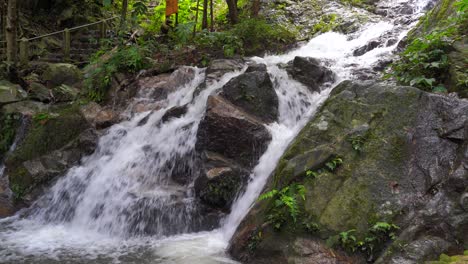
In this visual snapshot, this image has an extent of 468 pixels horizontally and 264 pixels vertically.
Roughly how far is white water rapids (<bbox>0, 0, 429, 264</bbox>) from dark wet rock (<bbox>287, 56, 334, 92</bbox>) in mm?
232

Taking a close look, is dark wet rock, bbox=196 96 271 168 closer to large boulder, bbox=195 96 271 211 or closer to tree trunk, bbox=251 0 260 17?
large boulder, bbox=195 96 271 211

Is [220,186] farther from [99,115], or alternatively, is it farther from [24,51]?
[24,51]

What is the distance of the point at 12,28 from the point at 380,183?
10887 millimetres

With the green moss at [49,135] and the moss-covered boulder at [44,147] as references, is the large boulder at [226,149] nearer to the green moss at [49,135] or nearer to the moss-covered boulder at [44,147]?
the moss-covered boulder at [44,147]

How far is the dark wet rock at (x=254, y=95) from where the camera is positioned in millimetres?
7715

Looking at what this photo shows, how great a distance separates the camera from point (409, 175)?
4836 mm

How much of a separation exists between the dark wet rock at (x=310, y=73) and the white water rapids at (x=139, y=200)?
23 centimetres

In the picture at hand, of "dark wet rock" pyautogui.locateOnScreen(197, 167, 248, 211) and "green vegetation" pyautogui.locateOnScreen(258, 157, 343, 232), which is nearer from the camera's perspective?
"green vegetation" pyautogui.locateOnScreen(258, 157, 343, 232)

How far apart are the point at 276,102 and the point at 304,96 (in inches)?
38.0

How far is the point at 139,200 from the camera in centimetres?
663

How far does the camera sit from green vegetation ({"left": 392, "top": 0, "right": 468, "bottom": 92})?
619 cm

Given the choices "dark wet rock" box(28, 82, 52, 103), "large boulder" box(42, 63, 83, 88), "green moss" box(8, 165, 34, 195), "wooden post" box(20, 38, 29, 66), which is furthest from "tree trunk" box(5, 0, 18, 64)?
"green moss" box(8, 165, 34, 195)

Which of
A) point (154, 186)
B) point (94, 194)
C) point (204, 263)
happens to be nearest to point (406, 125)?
point (204, 263)

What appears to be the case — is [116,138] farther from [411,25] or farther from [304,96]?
[411,25]
